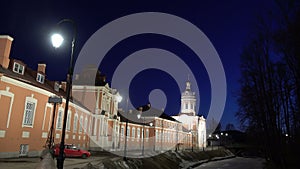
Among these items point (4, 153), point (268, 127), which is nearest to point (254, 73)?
point (268, 127)

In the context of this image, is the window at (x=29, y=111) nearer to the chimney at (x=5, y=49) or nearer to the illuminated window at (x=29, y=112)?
the illuminated window at (x=29, y=112)

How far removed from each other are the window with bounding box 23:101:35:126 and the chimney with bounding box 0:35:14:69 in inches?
140

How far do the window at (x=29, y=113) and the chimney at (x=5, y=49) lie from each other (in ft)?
11.7

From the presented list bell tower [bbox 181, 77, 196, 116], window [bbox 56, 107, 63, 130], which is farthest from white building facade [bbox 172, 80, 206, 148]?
window [bbox 56, 107, 63, 130]

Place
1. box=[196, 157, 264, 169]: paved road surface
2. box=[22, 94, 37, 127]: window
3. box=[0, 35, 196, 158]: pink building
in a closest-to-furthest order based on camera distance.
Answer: box=[0, 35, 196, 158]: pink building → box=[22, 94, 37, 127]: window → box=[196, 157, 264, 169]: paved road surface

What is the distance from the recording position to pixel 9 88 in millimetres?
17875

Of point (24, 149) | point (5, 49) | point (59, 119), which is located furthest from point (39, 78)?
point (24, 149)

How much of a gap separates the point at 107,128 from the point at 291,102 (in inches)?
1133

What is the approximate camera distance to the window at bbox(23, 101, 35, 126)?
20.1m

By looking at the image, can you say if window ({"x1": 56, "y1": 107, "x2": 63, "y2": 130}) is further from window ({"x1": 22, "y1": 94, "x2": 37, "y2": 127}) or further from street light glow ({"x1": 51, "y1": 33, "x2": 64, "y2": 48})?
street light glow ({"x1": 51, "y1": 33, "x2": 64, "y2": 48})

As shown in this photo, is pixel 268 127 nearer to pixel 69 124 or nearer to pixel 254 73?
pixel 254 73

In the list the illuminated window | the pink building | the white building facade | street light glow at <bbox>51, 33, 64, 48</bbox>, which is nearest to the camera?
street light glow at <bbox>51, 33, 64, 48</bbox>

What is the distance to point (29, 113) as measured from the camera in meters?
20.6

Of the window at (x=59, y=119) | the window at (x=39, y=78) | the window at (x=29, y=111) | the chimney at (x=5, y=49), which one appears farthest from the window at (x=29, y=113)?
the window at (x=59, y=119)
